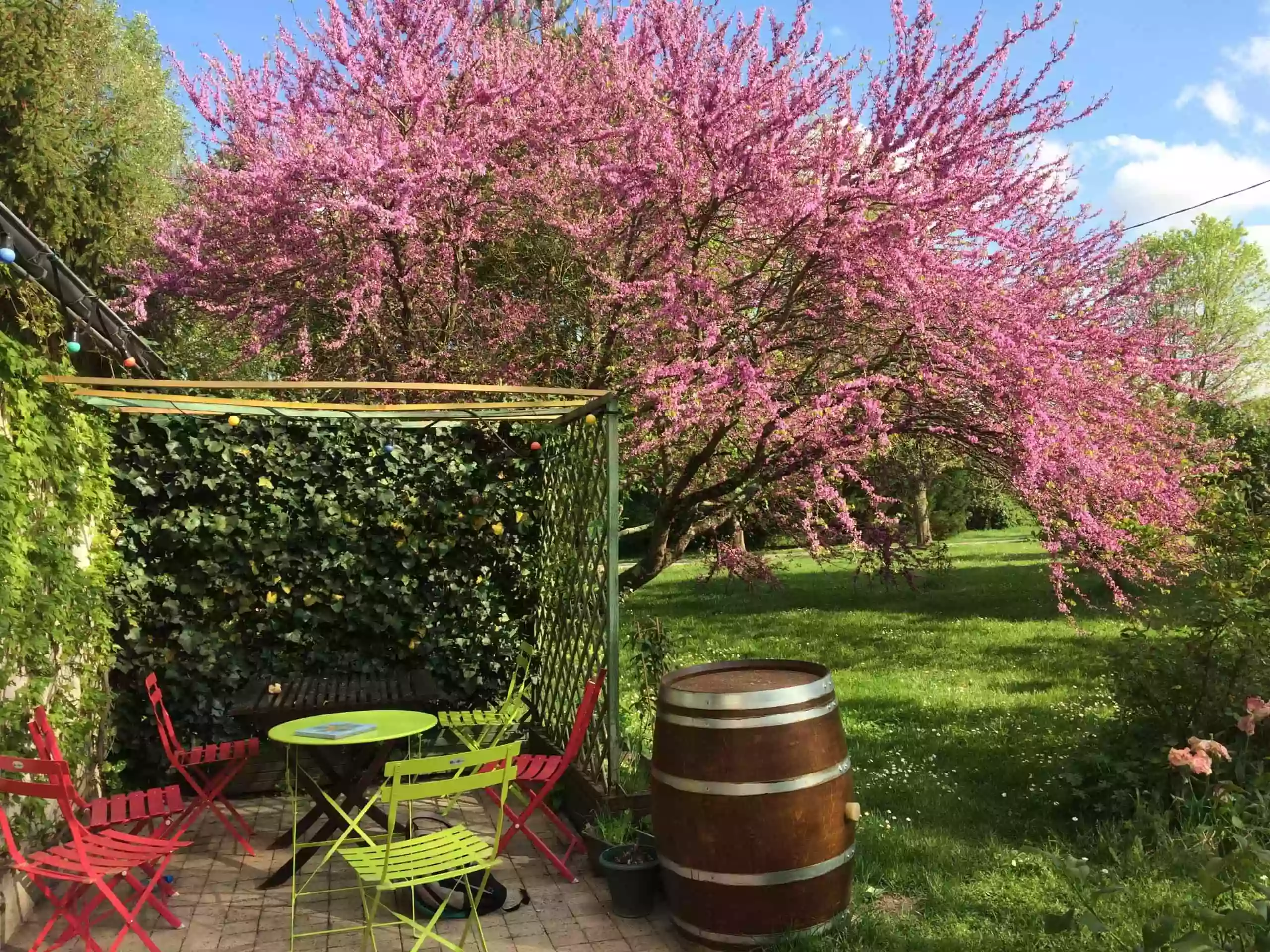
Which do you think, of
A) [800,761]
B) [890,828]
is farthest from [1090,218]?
[800,761]

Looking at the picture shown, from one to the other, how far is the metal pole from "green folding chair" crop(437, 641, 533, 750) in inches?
24.4

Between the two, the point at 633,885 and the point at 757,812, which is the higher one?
the point at 757,812

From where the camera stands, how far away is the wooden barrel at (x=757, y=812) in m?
2.92

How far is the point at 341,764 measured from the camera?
373 cm

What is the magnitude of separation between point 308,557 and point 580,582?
172 centimetres

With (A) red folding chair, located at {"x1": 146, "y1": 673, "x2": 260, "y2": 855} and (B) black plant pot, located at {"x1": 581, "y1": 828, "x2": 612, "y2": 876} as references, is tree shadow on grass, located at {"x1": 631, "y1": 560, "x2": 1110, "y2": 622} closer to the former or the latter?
(B) black plant pot, located at {"x1": 581, "y1": 828, "x2": 612, "y2": 876}

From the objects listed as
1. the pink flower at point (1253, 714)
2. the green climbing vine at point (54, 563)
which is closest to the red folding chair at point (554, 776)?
the green climbing vine at point (54, 563)

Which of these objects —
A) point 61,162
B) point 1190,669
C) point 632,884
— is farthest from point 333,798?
point 61,162

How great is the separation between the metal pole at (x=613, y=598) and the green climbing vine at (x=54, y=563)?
2286 mm

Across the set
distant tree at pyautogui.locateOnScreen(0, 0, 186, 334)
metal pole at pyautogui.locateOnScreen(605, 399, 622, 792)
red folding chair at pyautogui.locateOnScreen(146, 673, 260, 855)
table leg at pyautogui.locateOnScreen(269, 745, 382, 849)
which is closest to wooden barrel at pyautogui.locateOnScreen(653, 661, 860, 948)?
metal pole at pyautogui.locateOnScreen(605, 399, 622, 792)

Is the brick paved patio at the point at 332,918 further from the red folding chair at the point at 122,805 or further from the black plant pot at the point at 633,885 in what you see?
the red folding chair at the point at 122,805

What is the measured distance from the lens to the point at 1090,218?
6.39 m

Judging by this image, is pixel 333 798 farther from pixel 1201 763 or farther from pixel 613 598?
pixel 1201 763

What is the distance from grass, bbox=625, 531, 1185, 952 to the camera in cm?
323
